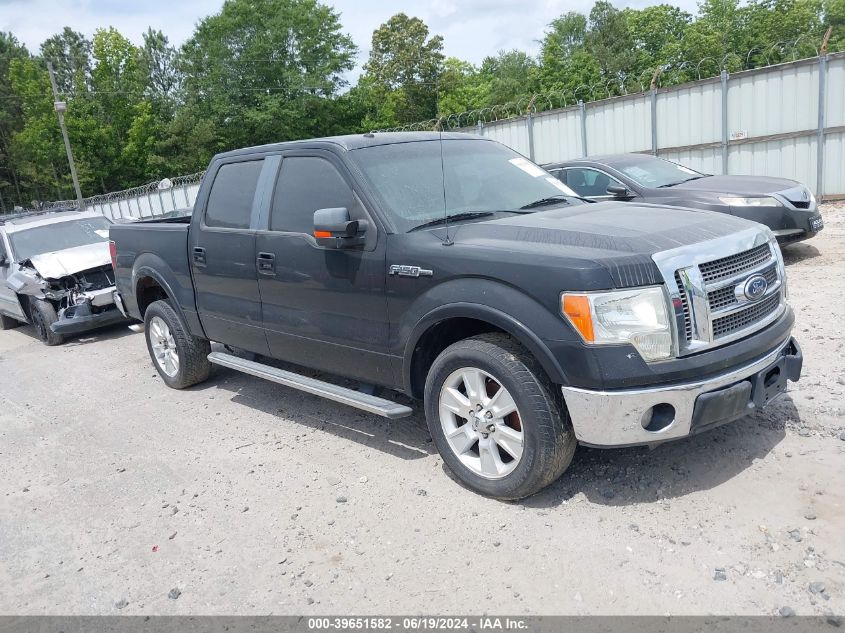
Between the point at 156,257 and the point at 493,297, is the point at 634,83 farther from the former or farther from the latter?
the point at 493,297

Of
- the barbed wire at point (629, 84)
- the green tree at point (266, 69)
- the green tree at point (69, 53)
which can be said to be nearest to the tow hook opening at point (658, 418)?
the barbed wire at point (629, 84)

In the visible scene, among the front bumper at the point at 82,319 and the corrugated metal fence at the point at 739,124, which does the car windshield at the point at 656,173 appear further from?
the front bumper at the point at 82,319

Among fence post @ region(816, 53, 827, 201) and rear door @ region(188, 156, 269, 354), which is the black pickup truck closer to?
rear door @ region(188, 156, 269, 354)

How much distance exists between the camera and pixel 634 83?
15.8 metres

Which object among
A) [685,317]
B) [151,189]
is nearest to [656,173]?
[685,317]

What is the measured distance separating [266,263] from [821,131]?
12345 mm

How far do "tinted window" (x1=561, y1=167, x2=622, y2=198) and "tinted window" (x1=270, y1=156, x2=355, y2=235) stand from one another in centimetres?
534

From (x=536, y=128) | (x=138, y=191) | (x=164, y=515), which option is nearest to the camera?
(x=164, y=515)

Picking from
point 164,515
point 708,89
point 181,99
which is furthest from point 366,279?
point 181,99

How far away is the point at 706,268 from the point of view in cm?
344

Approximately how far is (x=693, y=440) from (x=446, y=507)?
159 cm

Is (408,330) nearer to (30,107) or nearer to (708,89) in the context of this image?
(708,89)

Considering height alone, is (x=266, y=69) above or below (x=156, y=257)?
above

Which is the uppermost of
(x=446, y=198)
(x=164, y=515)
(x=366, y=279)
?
(x=446, y=198)
